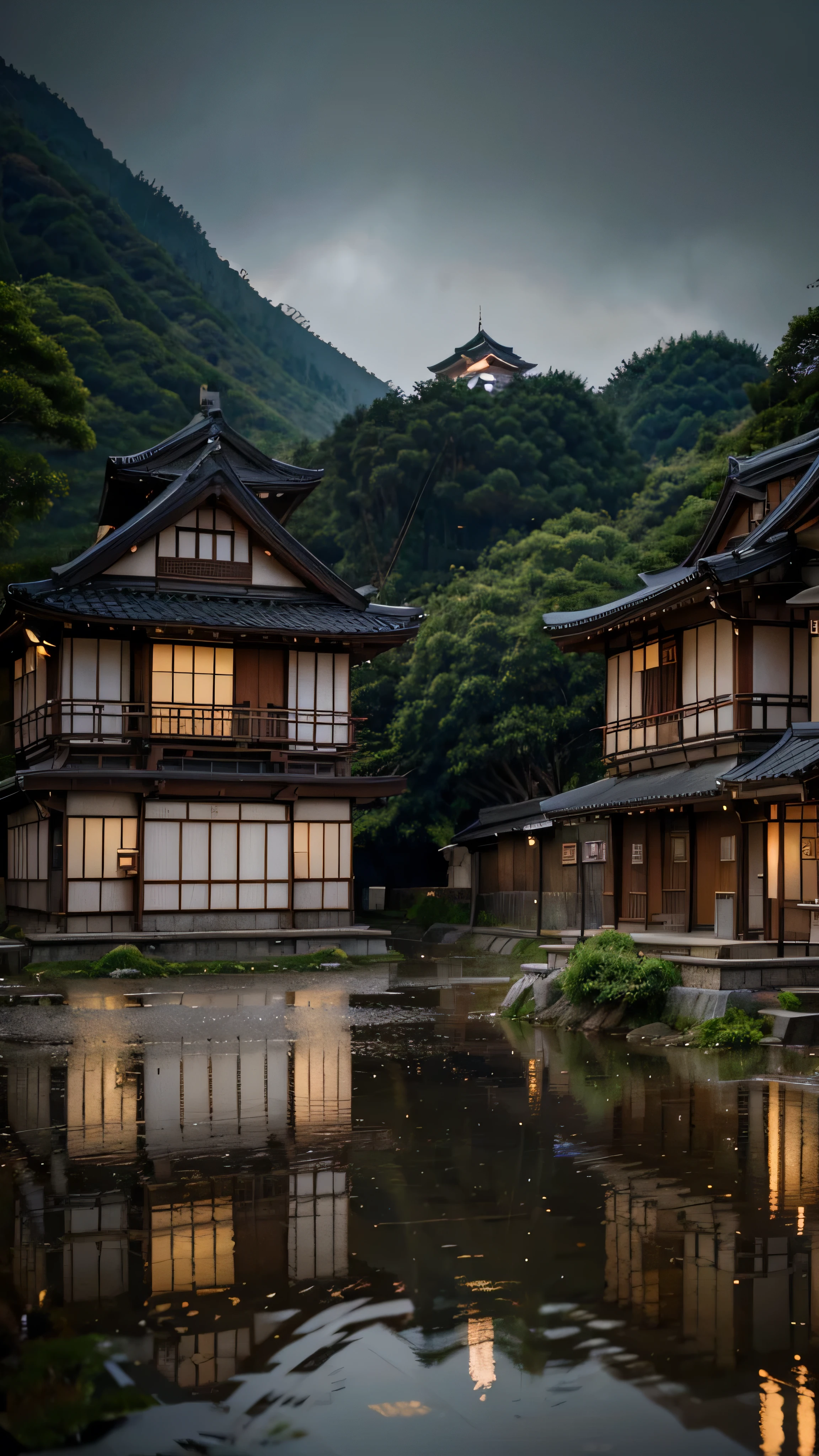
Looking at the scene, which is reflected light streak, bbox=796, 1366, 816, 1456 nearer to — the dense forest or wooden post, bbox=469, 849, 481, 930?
wooden post, bbox=469, 849, 481, 930

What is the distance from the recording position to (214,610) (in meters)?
36.7

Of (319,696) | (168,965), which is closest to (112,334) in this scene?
(319,696)

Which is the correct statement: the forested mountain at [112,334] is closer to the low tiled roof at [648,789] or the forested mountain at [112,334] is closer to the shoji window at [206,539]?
the shoji window at [206,539]

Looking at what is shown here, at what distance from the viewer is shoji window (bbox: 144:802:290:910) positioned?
116 ft

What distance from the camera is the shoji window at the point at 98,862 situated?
34500mm

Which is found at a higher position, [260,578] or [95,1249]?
[260,578]

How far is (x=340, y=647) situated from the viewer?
3859 centimetres

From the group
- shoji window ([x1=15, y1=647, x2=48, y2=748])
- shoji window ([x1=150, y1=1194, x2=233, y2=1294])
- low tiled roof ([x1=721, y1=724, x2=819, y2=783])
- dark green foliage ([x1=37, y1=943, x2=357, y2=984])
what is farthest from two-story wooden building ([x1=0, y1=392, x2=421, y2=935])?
shoji window ([x1=150, y1=1194, x2=233, y2=1294])

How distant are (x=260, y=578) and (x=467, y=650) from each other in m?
16.4

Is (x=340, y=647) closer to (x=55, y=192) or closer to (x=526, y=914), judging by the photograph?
(x=526, y=914)

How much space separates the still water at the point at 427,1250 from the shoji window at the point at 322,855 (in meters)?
21.7

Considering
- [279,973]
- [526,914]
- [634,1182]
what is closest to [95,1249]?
[634,1182]

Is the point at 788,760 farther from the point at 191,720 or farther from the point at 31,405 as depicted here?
the point at 31,405

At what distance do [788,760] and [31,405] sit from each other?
3273cm
